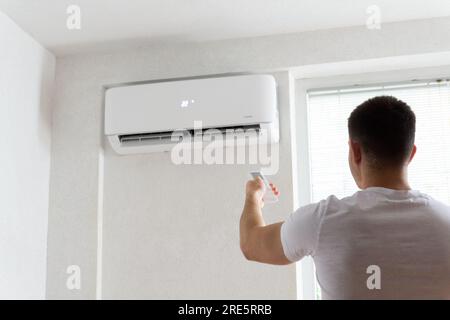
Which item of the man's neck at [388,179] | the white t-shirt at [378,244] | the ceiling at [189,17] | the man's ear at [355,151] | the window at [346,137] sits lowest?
the white t-shirt at [378,244]

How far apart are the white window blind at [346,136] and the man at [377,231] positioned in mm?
1418

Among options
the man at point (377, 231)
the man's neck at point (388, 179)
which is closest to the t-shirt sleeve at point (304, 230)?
Result: the man at point (377, 231)

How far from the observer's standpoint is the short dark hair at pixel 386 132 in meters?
1.23

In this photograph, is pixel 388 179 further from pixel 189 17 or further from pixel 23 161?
pixel 23 161

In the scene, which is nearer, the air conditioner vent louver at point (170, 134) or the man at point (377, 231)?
the man at point (377, 231)

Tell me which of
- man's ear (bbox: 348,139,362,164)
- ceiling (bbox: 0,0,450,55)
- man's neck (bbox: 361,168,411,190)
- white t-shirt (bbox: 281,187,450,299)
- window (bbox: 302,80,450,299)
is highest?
ceiling (bbox: 0,0,450,55)

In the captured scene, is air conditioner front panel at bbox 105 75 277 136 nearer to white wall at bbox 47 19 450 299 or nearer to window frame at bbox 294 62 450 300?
white wall at bbox 47 19 450 299

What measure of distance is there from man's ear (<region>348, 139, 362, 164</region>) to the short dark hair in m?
0.01

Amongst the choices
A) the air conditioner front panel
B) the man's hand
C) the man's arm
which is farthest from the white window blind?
the man's arm

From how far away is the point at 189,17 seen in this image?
8.32 ft

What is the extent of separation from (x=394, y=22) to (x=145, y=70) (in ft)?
3.66

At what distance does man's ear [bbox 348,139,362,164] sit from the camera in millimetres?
1267

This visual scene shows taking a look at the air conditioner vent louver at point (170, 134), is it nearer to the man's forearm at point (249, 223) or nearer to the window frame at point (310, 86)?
the window frame at point (310, 86)

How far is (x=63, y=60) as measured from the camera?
9.57 feet
